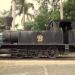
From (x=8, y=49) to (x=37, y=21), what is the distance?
40.8 feet

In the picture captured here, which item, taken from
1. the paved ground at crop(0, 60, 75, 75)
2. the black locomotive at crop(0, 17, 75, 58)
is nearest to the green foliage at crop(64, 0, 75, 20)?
the black locomotive at crop(0, 17, 75, 58)

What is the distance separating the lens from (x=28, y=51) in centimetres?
2286

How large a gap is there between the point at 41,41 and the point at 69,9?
11.8m

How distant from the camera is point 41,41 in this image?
23.2 m

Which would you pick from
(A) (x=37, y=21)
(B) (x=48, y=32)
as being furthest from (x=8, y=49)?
(A) (x=37, y=21)

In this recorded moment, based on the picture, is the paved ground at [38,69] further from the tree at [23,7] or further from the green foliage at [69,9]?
the tree at [23,7]

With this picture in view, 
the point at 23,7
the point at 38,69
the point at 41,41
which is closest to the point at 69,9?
the point at 41,41

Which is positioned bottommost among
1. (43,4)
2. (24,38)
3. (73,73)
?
(73,73)

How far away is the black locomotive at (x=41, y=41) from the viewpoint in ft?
75.2

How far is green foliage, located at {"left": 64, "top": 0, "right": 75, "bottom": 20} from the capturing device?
3335cm

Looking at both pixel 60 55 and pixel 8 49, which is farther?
pixel 60 55

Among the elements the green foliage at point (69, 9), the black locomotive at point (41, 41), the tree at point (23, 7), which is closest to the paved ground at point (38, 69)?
the black locomotive at point (41, 41)

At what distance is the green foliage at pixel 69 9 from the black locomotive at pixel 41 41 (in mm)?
10318

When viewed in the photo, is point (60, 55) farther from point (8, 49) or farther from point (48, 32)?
point (8, 49)
